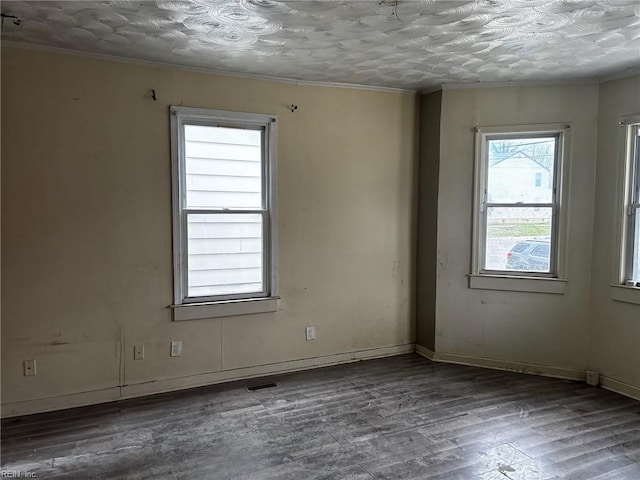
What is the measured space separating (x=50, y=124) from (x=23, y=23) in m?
0.71

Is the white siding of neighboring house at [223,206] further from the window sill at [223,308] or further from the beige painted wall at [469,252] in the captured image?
the beige painted wall at [469,252]

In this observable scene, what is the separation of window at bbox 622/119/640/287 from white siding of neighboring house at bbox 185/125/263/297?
9.96ft

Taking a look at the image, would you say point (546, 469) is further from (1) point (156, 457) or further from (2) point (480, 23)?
(2) point (480, 23)

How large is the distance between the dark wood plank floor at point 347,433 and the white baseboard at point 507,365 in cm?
13

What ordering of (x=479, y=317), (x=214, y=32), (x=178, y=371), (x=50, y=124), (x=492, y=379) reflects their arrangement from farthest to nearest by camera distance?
(x=479, y=317) < (x=492, y=379) < (x=178, y=371) < (x=50, y=124) < (x=214, y=32)

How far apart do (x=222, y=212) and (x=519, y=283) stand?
275cm

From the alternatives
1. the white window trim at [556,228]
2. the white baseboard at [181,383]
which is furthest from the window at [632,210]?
the white baseboard at [181,383]

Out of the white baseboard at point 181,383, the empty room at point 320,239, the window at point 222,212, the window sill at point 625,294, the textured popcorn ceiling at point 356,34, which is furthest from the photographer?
the window at point 222,212

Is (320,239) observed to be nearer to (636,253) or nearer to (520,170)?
(520,170)

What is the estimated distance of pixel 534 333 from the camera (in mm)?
4180

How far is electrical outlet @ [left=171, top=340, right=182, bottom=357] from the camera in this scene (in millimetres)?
3752

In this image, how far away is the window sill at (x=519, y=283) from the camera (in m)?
4.07

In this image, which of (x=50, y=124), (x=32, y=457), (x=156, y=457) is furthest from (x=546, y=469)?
(x=50, y=124)

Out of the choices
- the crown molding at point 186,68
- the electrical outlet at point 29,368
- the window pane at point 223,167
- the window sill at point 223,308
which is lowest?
the electrical outlet at point 29,368
